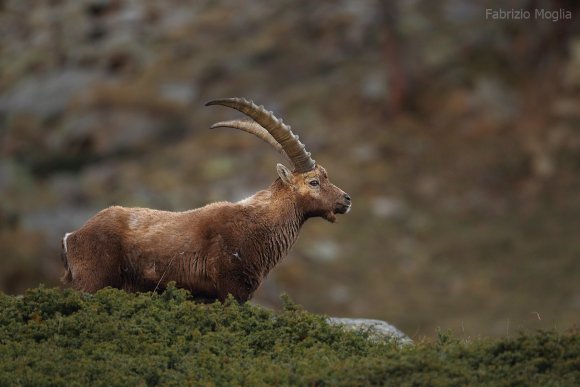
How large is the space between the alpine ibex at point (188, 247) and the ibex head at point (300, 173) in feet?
0.11

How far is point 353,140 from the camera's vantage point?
3519 cm

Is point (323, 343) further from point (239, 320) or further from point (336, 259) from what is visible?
point (336, 259)

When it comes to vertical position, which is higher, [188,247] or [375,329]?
[188,247]

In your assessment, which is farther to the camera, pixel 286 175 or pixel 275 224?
pixel 286 175

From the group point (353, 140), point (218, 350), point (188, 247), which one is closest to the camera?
point (218, 350)

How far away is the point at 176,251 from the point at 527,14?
26.2 metres

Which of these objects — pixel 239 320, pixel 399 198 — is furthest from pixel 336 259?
pixel 239 320

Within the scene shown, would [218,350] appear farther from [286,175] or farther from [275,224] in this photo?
[286,175]

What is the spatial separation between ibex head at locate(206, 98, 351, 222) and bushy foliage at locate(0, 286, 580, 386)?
218 centimetres

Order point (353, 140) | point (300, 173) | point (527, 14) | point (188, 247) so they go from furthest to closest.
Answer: point (527, 14)
point (353, 140)
point (300, 173)
point (188, 247)

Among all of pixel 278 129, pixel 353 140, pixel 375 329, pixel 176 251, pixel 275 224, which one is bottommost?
pixel 375 329

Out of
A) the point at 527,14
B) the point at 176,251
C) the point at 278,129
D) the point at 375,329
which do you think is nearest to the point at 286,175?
the point at 278,129

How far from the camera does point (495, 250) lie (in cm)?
2986

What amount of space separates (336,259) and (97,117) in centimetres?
1415
